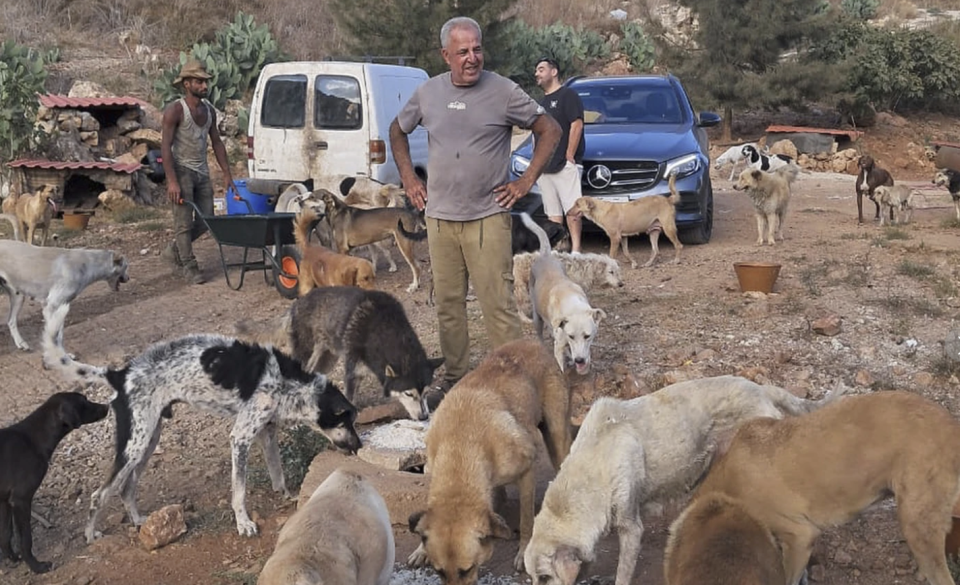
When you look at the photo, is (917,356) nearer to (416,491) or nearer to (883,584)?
(883,584)

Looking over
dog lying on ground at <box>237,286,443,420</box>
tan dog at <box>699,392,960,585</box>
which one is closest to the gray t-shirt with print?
dog lying on ground at <box>237,286,443,420</box>

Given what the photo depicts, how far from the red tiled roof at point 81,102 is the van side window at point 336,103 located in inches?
252

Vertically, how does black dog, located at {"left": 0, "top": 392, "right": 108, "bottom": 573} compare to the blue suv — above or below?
below

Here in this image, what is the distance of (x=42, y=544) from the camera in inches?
198

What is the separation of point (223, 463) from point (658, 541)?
275cm

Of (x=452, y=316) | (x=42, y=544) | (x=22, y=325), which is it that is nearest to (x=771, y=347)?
(x=452, y=316)

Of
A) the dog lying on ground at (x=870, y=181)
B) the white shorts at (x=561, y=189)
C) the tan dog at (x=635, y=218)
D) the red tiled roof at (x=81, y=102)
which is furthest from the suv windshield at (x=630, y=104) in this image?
the red tiled roof at (x=81, y=102)

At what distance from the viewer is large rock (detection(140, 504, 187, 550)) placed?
4.84 meters

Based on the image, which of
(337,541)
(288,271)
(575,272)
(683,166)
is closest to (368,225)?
(288,271)

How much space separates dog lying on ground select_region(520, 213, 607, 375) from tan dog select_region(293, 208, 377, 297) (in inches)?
69.8

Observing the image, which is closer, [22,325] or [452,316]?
[452,316]

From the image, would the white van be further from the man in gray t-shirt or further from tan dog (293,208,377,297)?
the man in gray t-shirt

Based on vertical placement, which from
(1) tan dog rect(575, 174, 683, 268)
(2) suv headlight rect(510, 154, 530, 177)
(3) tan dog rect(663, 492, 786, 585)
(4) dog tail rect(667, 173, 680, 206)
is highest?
(2) suv headlight rect(510, 154, 530, 177)

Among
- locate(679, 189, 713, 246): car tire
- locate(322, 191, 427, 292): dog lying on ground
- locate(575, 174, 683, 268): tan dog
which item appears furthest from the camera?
locate(679, 189, 713, 246): car tire
